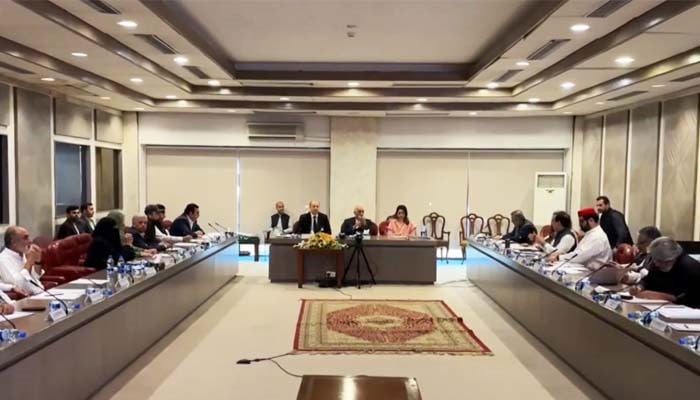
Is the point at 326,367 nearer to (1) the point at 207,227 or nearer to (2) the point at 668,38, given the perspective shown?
(2) the point at 668,38

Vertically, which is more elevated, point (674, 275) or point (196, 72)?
point (196, 72)

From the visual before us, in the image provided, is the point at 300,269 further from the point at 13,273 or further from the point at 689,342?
the point at 689,342

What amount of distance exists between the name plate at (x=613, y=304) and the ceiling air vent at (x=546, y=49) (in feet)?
8.98

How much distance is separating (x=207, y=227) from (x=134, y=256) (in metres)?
5.79

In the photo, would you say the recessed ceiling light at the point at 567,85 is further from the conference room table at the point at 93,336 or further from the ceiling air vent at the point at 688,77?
the conference room table at the point at 93,336

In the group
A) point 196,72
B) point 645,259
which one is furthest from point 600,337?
point 196,72

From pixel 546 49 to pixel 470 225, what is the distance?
19.6 feet

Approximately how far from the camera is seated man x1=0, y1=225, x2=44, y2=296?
4320 mm

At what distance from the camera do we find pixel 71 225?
752 centimetres

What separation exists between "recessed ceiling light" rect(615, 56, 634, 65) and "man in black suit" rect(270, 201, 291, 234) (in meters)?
6.53

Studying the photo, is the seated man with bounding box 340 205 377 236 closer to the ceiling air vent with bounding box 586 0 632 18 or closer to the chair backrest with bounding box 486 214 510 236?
the chair backrest with bounding box 486 214 510 236

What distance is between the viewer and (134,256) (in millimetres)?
6008

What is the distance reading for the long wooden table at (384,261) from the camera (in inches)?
329

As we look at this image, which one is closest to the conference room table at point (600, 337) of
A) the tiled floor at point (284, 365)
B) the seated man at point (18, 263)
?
the tiled floor at point (284, 365)
